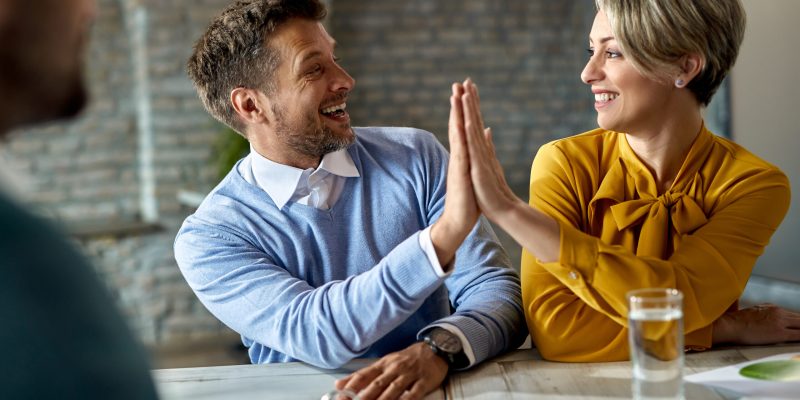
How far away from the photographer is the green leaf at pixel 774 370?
1382 mm

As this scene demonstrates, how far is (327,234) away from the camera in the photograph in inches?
73.6

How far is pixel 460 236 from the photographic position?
1552mm

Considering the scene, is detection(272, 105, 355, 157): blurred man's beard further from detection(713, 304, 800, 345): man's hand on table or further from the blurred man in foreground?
the blurred man in foreground

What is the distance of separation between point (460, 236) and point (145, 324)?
3621 millimetres

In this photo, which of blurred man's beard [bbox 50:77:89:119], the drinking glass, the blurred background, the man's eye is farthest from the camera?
the blurred background

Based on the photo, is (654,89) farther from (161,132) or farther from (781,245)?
(161,132)

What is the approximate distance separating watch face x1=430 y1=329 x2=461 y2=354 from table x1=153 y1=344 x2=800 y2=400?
5cm

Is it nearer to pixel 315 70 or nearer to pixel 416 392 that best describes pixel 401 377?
pixel 416 392

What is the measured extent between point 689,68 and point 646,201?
0.24 meters

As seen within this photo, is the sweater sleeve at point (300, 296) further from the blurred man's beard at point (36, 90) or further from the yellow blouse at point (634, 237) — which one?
the blurred man's beard at point (36, 90)

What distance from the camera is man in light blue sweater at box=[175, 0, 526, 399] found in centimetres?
157

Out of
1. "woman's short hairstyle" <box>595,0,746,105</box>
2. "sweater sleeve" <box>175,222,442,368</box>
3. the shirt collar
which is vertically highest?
"woman's short hairstyle" <box>595,0,746,105</box>

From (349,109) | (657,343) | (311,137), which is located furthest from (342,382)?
(349,109)

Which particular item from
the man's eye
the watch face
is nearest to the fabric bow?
the watch face
